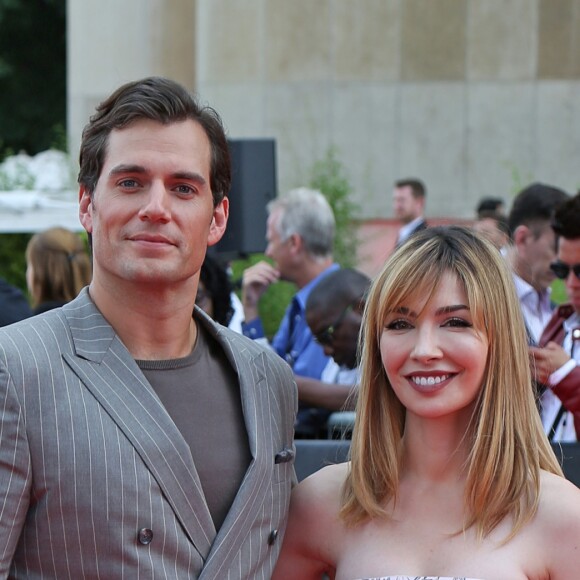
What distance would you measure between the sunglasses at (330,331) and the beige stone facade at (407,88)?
1042 centimetres

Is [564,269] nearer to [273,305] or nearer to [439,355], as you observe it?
[439,355]

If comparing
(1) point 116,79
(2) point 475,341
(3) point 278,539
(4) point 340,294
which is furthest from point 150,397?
(1) point 116,79

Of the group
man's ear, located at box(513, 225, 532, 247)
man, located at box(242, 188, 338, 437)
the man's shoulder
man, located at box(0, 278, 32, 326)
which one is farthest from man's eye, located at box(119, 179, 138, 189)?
man's ear, located at box(513, 225, 532, 247)

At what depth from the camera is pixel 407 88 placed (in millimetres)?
16422

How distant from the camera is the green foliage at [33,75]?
1160 inches

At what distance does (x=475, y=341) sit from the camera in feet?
10.4

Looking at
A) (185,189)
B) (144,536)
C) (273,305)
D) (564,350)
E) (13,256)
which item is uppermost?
(185,189)

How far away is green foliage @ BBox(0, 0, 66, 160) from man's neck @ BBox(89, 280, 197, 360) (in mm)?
27095

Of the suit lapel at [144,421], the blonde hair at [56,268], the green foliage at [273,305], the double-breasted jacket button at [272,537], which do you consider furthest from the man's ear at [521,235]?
the green foliage at [273,305]

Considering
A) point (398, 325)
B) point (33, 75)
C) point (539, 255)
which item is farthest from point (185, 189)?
point (33, 75)

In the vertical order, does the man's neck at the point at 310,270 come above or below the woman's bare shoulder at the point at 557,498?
above

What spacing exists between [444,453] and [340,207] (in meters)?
11.2

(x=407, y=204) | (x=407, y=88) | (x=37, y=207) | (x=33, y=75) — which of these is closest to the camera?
(x=37, y=207)

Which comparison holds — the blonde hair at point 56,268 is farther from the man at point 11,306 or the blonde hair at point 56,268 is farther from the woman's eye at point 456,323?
the woman's eye at point 456,323
